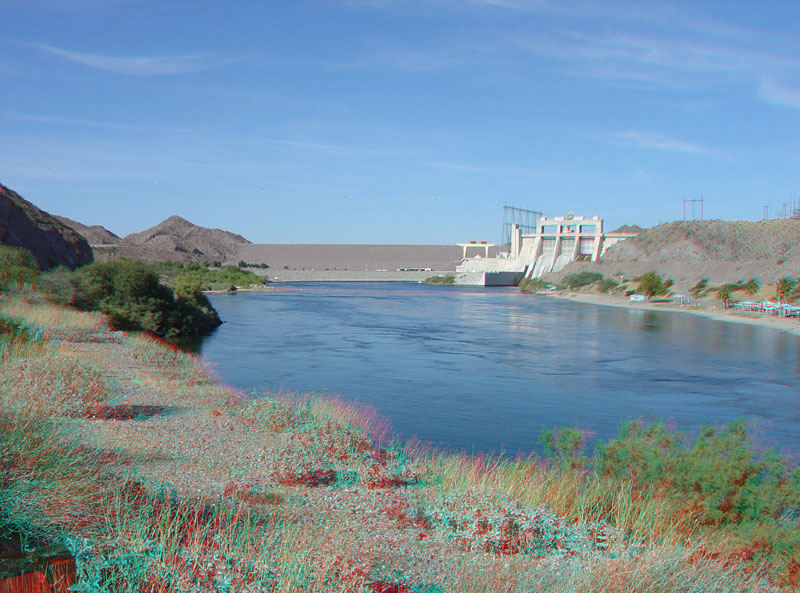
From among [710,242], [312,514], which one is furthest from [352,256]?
[312,514]

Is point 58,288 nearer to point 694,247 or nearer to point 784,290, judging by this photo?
point 784,290

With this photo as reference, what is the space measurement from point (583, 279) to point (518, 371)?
5294cm

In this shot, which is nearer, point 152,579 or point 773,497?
point 152,579

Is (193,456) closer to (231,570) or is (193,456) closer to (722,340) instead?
(231,570)

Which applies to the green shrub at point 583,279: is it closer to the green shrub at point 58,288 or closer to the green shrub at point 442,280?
the green shrub at point 442,280

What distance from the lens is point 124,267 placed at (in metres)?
26.2

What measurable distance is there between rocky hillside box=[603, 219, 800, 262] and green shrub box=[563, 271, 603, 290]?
7.82m

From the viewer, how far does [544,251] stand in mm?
94312

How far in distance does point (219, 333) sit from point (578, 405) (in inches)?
711

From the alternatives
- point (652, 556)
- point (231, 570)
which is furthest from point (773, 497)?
point (231, 570)

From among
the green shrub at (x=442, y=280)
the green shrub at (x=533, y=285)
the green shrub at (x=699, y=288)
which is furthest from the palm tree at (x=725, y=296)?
the green shrub at (x=442, y=280)

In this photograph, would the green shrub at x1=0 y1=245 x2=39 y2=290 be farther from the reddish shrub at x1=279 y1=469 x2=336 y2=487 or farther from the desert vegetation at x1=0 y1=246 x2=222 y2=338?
the reddish shrub at x1=279 y1=469 x2=336 y2=487

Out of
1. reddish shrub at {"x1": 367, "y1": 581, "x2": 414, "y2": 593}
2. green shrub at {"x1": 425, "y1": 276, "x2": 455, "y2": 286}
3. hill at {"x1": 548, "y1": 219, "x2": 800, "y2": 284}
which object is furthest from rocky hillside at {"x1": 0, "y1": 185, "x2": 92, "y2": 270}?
green shrub at {"x1": 425, "y1": 276, "x2": 455, "y2": 286}

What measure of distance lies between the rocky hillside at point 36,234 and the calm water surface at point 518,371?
34.1 feet
